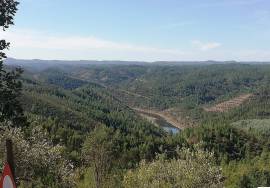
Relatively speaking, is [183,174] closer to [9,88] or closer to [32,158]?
[32,158]

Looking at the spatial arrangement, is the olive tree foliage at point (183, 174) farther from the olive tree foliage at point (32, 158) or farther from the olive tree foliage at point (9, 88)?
the olive tree foliage at point (9, 88)

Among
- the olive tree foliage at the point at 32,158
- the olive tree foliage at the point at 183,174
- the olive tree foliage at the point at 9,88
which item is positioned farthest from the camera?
the olive tree foliage at the point at 183,174

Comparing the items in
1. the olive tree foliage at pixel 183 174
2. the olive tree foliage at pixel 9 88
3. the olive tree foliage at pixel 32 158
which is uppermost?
the olive tree foliage at pixel 9 88

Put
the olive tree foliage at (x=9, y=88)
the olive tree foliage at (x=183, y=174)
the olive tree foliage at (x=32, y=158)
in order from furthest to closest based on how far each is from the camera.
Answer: the olive tree foliage at (x=183, y=174)
the olive tree foliage at (x=32, y=158)
the olive tree foliage at (x=9, y=88)

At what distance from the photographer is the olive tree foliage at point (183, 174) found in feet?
Result: 162

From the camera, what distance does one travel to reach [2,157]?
1561 inches

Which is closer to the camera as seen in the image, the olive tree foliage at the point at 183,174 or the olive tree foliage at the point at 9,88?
the olive tree foliage at the point at 9,88

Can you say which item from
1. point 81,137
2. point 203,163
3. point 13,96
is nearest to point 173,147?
point 81,137

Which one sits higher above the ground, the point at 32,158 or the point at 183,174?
the point at 32,158

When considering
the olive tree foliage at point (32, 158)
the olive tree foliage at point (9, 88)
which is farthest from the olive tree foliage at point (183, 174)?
the olive tree foliage at point (9, 88)

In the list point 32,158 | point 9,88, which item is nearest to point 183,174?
point 32,158

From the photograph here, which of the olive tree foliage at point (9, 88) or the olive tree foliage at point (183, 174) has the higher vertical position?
the olive tree foliage at point (9, 88)

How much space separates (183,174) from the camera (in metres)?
49.5

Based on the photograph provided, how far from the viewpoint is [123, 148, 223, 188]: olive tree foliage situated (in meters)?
49.4
